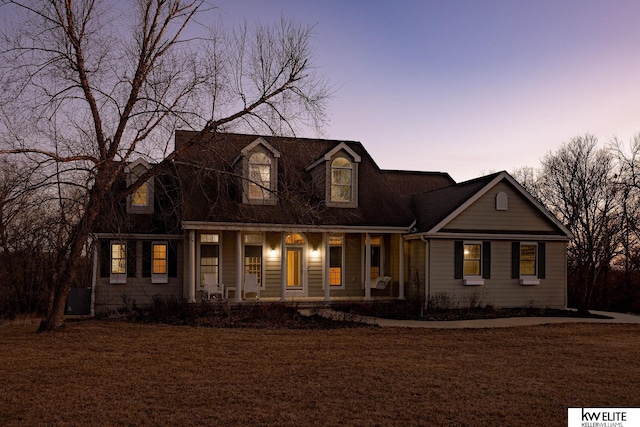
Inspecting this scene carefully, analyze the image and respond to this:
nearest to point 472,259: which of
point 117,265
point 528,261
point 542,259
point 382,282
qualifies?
point 528,261

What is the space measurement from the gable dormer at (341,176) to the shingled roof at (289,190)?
255 mm

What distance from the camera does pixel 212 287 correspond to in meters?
17.4

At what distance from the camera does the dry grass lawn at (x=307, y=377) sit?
248 inches

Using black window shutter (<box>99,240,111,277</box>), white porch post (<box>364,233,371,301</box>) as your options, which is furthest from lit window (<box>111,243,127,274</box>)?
white porch post (<box>364,233,371,301</box>)

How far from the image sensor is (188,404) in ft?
21.9

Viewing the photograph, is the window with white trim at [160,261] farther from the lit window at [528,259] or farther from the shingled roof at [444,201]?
the lit window at [528,259]

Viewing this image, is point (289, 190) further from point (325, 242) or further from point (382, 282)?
point (382, 282)

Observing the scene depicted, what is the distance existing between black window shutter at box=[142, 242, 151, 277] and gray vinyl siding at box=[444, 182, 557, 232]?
34.0 ft

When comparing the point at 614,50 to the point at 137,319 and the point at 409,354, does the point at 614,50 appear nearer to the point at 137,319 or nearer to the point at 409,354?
the point at 409,354

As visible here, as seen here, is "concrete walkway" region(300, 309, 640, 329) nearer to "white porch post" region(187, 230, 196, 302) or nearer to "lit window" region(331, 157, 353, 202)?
"white porch post" region(187, 230, 196, 302)

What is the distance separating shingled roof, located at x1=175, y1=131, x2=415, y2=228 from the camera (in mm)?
16875

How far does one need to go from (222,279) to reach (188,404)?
12.1 m

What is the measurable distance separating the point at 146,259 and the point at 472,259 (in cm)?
1153

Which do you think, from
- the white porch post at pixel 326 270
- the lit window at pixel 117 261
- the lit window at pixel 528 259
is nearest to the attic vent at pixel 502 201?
the lit window at pixel 528 259
